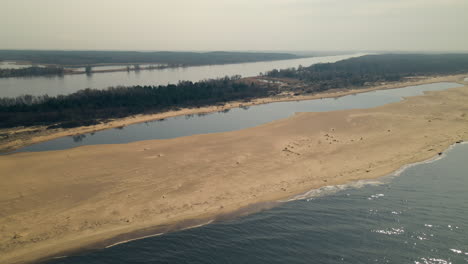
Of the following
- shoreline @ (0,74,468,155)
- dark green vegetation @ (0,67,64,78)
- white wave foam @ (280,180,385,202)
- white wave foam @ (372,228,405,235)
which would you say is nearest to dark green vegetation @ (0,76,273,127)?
shoreline @ (0,74,468,155)

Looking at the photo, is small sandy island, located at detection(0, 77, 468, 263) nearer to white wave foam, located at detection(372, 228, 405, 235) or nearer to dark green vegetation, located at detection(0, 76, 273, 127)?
white wave foam, located at detection(372, 228, 405, 235)

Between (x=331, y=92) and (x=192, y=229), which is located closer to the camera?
(x=192, y=229)

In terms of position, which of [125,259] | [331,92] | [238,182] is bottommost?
[125,259]

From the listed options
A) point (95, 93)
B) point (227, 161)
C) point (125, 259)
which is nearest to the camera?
point (125, 259)

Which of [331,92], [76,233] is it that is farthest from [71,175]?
[331,92]

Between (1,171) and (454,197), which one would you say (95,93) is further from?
(454,197)
